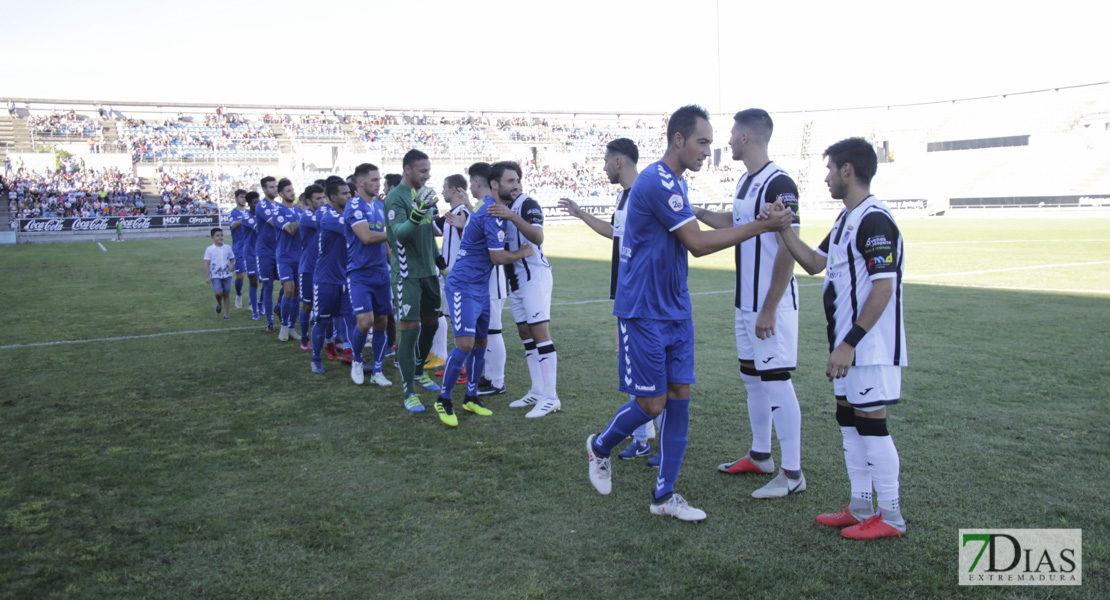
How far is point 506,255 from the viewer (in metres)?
6.05

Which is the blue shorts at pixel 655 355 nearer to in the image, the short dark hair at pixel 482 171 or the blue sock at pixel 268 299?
the short dark hair at pixel 482 171

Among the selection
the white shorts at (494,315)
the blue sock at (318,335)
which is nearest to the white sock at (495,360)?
the white shorts at (494,315)

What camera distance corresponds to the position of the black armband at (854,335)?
11.5 feet

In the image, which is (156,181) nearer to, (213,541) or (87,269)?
(87,269)

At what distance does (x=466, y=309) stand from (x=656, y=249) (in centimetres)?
263

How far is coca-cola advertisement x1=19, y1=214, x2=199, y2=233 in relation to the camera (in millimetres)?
34844

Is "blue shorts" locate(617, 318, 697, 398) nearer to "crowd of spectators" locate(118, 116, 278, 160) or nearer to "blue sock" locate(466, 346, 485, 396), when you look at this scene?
"blue sock" locate(466, 346, 485, 396)

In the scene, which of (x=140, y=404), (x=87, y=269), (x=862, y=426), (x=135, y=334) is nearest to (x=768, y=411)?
(x=862, y=426)

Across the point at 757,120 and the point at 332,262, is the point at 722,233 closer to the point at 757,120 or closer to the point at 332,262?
the point at 757,120

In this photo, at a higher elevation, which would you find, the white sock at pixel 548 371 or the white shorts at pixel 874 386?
the white shorts at pixel 874 386

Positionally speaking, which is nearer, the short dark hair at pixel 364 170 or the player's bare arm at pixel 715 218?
the player's bare arm at pixel 715 218

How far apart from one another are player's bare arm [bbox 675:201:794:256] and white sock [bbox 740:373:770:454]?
4.34 feet

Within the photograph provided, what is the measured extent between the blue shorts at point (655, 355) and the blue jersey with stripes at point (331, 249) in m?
5.02

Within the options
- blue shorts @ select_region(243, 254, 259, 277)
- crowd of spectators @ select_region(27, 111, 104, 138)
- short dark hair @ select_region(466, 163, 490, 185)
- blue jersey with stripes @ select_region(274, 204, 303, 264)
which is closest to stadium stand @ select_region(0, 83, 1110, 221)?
crowd of spectators @ select_region(27, 111, 104, 138)
